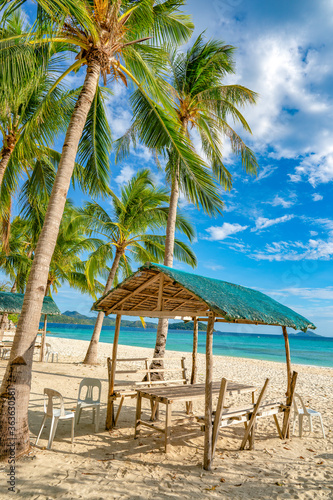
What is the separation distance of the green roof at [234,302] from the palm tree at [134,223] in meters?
7.11

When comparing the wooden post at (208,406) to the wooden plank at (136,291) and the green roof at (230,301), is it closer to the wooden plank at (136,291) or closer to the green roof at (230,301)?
the green roof at (230,301)

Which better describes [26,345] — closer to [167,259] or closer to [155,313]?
[155,313]

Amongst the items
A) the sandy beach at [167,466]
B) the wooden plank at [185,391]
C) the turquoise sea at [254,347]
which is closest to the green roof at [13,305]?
the sandy beach at [167,466]

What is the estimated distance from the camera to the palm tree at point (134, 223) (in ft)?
43.2

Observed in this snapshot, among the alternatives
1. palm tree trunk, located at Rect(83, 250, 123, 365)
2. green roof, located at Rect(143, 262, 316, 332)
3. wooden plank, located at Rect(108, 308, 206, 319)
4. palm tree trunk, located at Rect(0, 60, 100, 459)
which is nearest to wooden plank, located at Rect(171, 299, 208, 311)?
wooden plank, located at Rect(108, 308, 206, 319)

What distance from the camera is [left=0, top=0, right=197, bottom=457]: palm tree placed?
4.30 metres

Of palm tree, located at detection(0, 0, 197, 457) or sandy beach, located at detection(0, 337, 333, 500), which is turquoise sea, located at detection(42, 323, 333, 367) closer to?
sandy beach, located at detection(0, 337, 333, 500)

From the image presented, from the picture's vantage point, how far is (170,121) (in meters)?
6.61

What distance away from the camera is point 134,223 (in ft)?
43.8

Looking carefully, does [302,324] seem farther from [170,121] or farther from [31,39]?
[31,39]

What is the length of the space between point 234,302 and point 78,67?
17.5 ft

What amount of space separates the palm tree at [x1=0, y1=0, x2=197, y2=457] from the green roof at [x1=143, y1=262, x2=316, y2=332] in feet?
5.23

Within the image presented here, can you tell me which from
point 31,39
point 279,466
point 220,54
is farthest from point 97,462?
point 220,54

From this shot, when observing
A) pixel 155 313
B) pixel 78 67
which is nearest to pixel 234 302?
pixel 155 313
